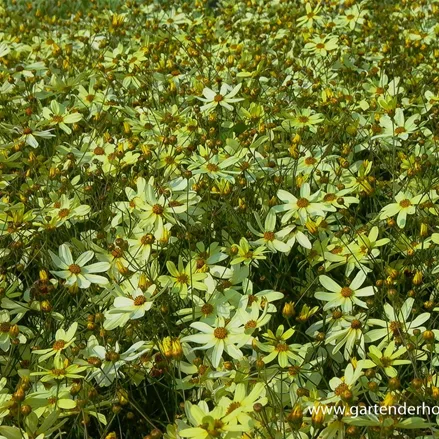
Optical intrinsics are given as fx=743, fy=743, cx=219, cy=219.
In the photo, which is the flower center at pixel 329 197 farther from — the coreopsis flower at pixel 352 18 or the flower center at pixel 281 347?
the coreopsis flower at pixel 352 18

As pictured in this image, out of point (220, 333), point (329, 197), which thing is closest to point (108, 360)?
point (220, 333)

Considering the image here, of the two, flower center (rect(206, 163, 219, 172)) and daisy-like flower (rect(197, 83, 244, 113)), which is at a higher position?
daisy-like flower (rect(197, 83, 244, 113))

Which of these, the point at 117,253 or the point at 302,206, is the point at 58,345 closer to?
the point at 117,253

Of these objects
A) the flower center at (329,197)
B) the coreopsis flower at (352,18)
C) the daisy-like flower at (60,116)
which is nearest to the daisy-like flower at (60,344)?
the flower center at (329,197)

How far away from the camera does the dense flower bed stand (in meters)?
2.07

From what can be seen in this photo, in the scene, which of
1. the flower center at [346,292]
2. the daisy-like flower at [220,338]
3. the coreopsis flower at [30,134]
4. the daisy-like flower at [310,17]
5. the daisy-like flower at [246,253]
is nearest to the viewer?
the daisy-like flower at [220,338]

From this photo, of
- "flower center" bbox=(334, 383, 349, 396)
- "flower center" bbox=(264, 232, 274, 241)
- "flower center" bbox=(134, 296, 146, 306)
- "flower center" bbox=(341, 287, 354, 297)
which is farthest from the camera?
"flower center" bbox=(264, 232, 274, 241)

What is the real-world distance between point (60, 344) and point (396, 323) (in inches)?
39.8

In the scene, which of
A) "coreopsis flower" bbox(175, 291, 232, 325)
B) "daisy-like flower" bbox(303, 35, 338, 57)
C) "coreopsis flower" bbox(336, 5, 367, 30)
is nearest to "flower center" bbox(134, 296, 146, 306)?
"coreopsis flower" bbox(175, 291, 232, 325)

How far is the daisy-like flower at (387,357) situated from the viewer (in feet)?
6.77

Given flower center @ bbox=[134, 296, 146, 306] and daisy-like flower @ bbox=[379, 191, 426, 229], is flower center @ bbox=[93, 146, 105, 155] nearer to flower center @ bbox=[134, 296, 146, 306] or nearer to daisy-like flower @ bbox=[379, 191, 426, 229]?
flower center @ bbox=[134, 296, 146, 306]

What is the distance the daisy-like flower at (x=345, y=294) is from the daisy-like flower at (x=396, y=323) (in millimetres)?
86

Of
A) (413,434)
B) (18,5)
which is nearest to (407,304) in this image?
(413,434)

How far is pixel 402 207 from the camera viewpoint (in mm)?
2740
